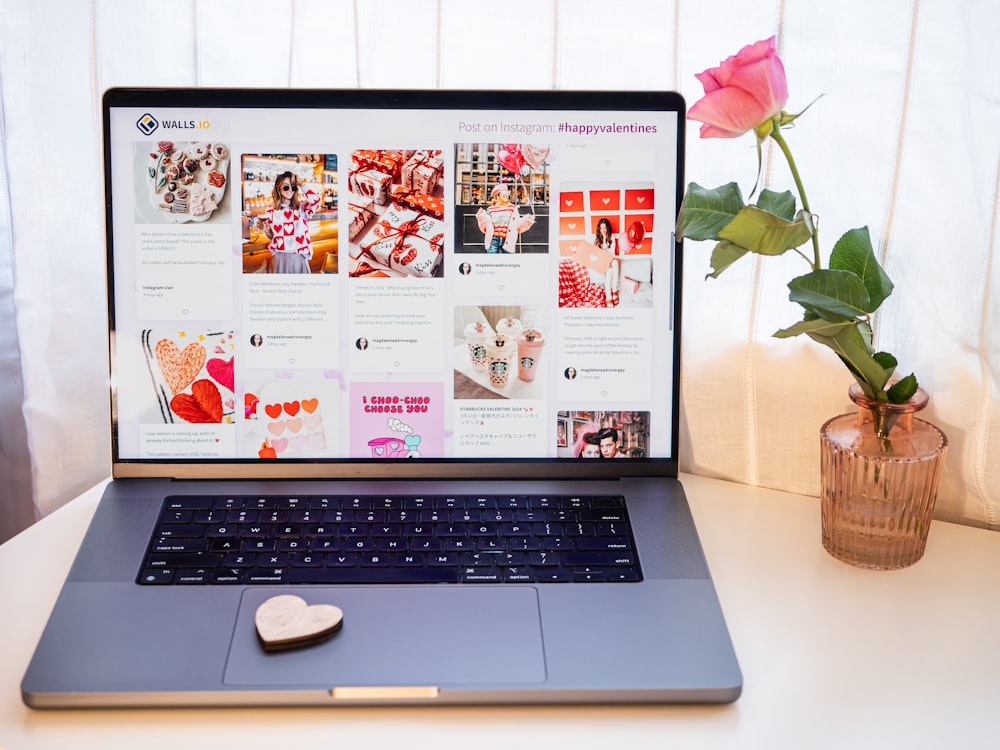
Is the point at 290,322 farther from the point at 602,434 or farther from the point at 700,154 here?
the point at 700,154

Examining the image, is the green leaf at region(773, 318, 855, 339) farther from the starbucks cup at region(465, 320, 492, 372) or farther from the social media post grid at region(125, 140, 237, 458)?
the social media post grid at region(125, 140, 237, 458)

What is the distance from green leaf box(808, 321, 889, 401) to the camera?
0.68m

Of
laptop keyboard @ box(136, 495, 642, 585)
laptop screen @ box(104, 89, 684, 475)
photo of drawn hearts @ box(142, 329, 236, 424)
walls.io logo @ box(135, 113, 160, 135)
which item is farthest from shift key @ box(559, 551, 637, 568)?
walls.io logo @ box(135, 113, 160, 135)

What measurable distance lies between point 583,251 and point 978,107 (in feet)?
1.14

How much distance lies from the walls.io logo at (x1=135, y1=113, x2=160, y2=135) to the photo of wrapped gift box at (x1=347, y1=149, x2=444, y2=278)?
6.9 inches

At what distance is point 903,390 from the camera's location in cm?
70

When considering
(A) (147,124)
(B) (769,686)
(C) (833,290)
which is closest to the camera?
(B) (769,686)

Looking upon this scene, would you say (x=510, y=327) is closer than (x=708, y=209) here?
No

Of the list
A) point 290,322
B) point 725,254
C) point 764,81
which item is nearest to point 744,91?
point 764,81

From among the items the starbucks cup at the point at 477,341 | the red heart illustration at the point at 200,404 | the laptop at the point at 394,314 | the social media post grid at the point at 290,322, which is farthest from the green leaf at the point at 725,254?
the red heart illustration at the point at 200,404

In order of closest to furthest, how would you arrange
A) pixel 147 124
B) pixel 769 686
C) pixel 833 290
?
1. pixel 769 686
2. pixel 833 290
3. pixel 147 124

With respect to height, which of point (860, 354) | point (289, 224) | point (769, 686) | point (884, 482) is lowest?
point (769, 686)

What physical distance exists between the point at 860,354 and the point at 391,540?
0.39 metres

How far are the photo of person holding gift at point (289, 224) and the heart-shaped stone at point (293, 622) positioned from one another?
309mm
